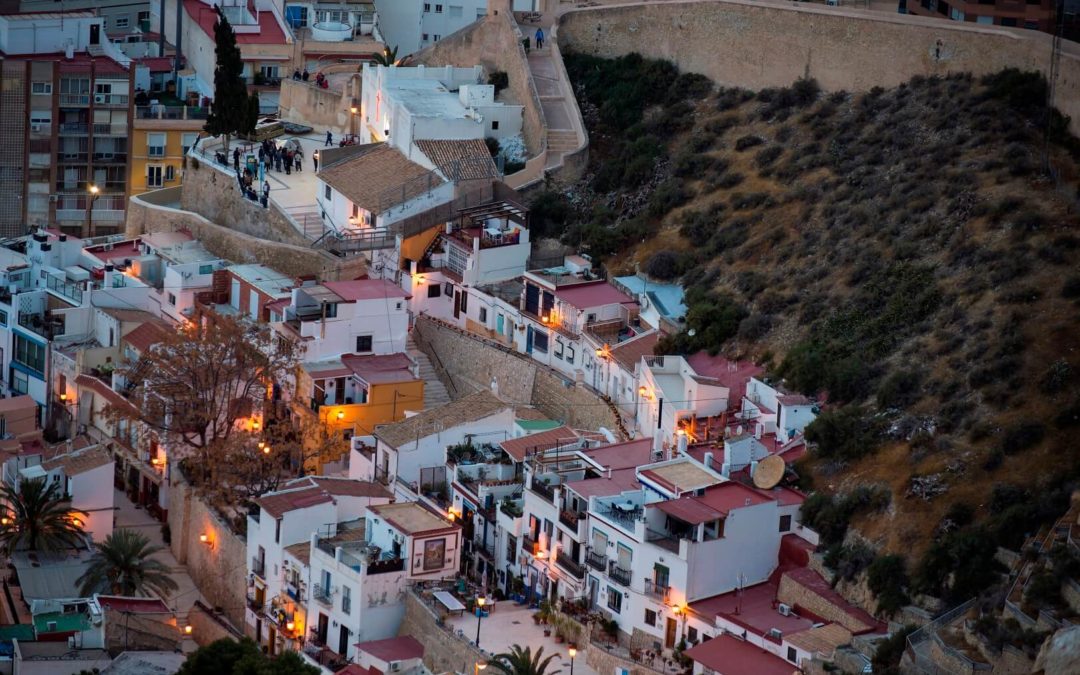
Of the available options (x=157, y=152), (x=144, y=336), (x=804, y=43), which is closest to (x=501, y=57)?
(x=804, y=43)

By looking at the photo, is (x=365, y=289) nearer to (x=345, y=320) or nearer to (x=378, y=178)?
(x=345, y=320)

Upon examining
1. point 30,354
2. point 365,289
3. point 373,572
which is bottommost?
point 373,572

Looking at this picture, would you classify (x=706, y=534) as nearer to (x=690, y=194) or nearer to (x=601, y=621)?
(x=601, y=621)

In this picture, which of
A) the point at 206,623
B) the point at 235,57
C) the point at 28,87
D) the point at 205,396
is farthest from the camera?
the point at 28,87

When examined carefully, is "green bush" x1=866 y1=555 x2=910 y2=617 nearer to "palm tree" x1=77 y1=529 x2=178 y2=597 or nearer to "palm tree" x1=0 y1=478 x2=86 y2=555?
"palm tree" x1=77 y1=529 x2=178 y2=597

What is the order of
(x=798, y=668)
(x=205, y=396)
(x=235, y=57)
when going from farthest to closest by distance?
1. (x=235, y=57)
2. (x=205, y=396)
3. (x=798, y=668)

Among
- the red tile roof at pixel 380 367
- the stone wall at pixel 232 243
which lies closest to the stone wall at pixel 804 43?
the stone wall at pixel 232 243

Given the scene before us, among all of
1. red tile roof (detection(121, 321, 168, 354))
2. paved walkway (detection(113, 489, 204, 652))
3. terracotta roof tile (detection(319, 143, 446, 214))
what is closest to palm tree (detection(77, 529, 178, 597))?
paved walkway (detection(113, 489, 204, 652))

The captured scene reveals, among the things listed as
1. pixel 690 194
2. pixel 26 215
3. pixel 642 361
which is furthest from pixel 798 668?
pixel 26 215
